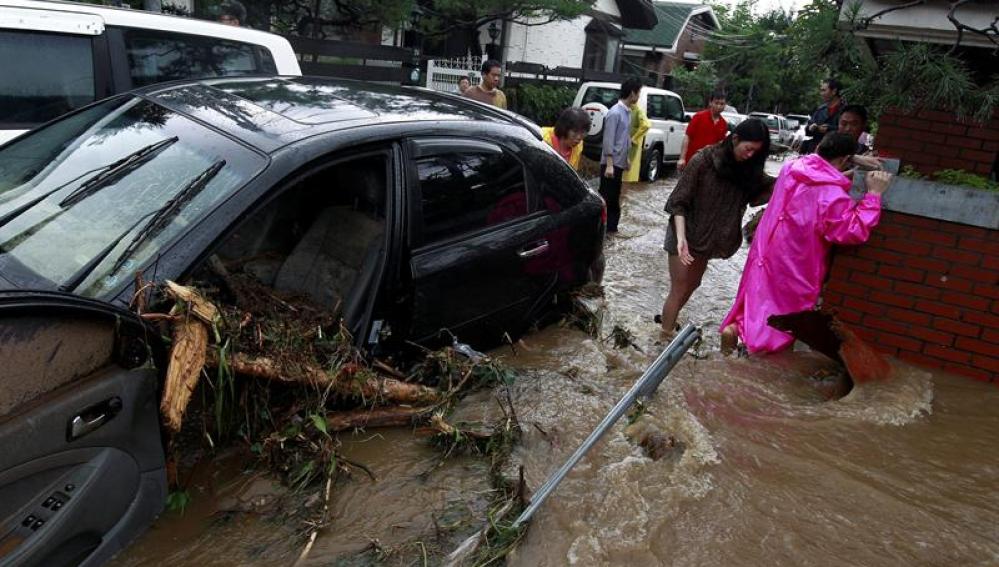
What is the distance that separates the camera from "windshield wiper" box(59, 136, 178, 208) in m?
2.91

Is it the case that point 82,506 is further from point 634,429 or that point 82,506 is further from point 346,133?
point 634,429

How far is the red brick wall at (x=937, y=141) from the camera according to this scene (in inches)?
171

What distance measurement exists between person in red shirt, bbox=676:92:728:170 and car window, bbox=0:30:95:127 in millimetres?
6373

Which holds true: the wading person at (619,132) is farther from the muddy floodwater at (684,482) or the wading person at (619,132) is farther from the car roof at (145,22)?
the muddy floodwater at (684,482)

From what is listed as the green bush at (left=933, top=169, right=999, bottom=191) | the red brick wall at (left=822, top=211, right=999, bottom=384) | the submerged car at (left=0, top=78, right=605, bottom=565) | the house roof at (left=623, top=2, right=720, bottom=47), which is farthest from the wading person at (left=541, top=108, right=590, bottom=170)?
A: the house roof at (left=623, top=2, right=720, bottom=47)

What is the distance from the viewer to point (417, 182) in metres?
3.33

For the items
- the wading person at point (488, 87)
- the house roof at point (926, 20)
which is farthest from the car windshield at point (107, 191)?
the wading person at point (488, 87)

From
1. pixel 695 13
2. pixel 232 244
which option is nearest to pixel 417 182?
pixel 232 244

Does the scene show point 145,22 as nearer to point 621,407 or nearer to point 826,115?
point 621,407

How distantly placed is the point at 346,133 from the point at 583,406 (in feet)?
5.73

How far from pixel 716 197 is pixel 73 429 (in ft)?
12.9

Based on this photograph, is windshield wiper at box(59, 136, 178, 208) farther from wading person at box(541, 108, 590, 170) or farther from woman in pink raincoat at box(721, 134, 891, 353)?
wading person at box(541, 108, 590, 170)

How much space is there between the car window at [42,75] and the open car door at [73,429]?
3.30 m

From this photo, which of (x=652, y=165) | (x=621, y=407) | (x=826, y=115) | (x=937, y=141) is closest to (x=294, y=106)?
(x=621, y=407)
